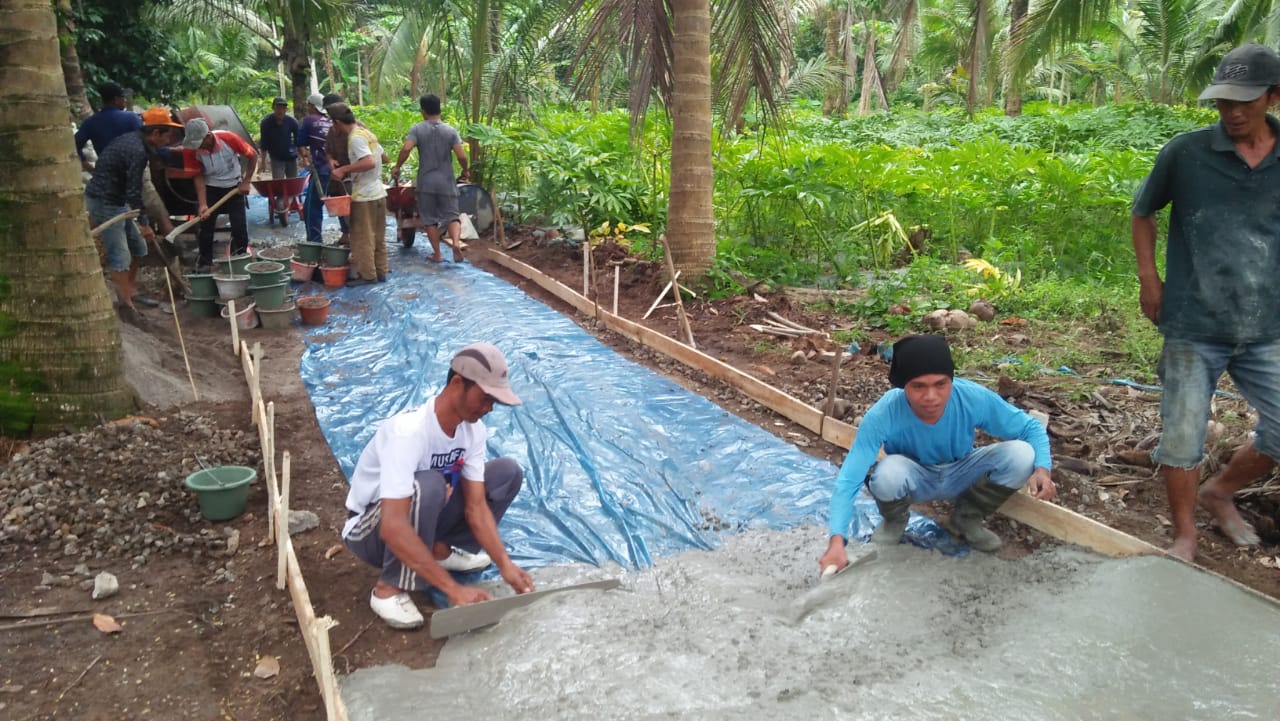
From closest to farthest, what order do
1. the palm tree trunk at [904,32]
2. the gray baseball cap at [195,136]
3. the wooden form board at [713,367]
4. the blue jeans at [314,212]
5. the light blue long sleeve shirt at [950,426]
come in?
the light blue long sleeve shirt at [950,426] → the wooden form board at [713,367] → the gray baseball cap at [195,136] → the blue jeans at [314,212] → the palm tree trunk at [904,32]

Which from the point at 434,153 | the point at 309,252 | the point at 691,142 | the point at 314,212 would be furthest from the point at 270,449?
the point at 314,212

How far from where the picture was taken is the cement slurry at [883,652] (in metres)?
2.44

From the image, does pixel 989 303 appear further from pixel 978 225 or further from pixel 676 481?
pixel 676 481

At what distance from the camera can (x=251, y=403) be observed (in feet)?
16.8

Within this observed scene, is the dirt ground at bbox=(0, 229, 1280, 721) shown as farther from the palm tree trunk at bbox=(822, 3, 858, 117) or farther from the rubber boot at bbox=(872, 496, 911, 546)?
the palm tree trunk at bbox=(822, 3, 858, 117)

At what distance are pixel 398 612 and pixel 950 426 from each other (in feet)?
6.87

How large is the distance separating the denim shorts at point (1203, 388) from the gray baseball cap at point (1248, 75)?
869 mm

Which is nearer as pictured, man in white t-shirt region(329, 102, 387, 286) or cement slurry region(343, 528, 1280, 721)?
cement slurry region(343, 528, 1280, 721)

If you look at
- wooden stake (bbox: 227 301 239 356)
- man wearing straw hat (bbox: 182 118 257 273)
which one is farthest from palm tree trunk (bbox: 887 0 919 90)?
wooden stake (bbox: 227 301 239 356)

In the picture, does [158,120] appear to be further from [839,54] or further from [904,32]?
[839,54]

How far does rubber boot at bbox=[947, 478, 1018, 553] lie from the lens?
325 cm

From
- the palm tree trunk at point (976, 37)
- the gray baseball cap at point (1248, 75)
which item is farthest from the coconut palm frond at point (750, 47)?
the palm tree trunk at point (976, 37)

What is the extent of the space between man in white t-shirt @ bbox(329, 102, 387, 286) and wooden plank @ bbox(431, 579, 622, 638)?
19.2ft

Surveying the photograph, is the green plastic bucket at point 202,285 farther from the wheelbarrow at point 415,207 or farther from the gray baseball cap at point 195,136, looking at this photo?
the wheelbarrow at point 415,207
